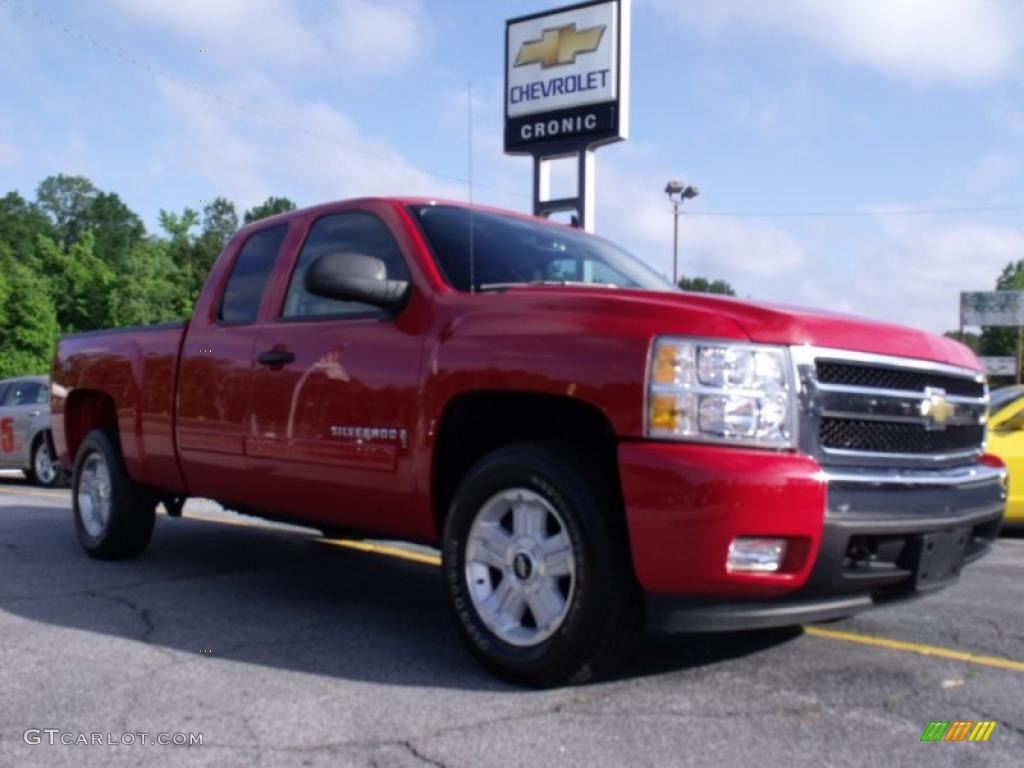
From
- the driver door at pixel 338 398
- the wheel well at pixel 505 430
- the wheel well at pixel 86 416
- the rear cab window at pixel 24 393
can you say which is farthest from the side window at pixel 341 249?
the rear cab window at pixel 24 393

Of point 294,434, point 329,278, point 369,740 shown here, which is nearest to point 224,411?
point 294,434

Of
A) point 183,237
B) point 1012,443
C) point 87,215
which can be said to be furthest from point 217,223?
point 1012,443

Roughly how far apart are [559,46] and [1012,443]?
13329 mm

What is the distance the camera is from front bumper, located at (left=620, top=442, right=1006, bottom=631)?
317cm

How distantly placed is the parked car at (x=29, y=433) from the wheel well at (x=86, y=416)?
267 inches

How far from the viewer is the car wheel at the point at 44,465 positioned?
517 inches

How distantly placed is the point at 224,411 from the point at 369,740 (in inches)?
94.9

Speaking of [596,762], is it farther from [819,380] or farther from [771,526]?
[819,380]

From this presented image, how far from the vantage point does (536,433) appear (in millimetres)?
3969

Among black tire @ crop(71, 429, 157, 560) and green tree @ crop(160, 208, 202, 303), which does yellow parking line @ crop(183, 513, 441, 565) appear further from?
green tree @ crop(160, 208, 202, 303)

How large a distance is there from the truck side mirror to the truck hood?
0.68 metres

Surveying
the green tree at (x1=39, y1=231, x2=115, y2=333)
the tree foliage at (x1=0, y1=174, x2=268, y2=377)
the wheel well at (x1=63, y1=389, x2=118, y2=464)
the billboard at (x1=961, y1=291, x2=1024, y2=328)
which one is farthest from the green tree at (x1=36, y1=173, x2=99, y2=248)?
the wheel well at (x1=63, y1=389, x2=118, y2=464)

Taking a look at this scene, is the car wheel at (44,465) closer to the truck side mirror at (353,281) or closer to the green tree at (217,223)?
the truck side mirror at (353,281)

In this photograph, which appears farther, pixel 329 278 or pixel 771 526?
pixel 329 278
